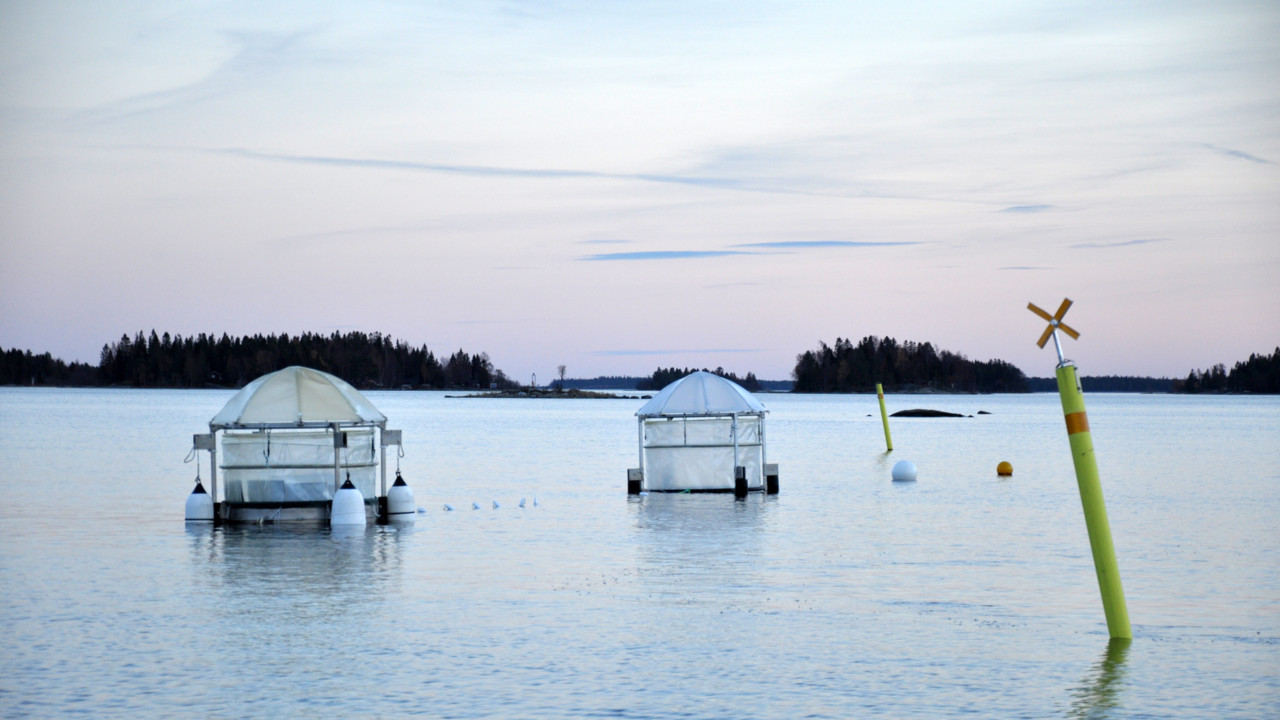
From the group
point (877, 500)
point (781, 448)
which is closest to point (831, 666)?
point (877, 500)

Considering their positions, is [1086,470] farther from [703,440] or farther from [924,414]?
[924,414]

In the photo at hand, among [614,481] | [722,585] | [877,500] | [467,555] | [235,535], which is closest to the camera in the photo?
[722,585]

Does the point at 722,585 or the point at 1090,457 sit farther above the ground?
the point at 1090,457

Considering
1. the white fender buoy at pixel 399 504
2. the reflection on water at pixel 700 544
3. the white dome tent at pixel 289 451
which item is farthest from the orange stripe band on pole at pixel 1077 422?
the white fender buoy at pixel 399 504

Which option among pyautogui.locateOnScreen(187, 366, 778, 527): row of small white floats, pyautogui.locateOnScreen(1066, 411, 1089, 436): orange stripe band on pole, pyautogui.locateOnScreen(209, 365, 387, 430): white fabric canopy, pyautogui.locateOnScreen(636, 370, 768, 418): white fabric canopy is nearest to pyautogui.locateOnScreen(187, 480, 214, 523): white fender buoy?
pyautogui.locateOnScreen(187, 366, 778, 527): row of small white floats

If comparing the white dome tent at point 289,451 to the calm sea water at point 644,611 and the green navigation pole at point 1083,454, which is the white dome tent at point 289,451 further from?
the green navigation pole at point 1083,454

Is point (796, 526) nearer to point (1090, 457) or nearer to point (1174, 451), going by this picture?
point (1090, 457)

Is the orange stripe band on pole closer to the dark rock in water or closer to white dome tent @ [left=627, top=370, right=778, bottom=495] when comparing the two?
white dome tent @ [left=627, top=370, right=778, bottom=495]

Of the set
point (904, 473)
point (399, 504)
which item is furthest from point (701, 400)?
point (904, 473)

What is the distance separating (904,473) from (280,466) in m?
26.6

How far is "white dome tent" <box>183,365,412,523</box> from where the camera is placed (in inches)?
1171

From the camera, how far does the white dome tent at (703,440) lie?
3875 centimetres

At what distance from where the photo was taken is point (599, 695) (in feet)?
43.7

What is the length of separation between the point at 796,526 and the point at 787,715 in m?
18.6
